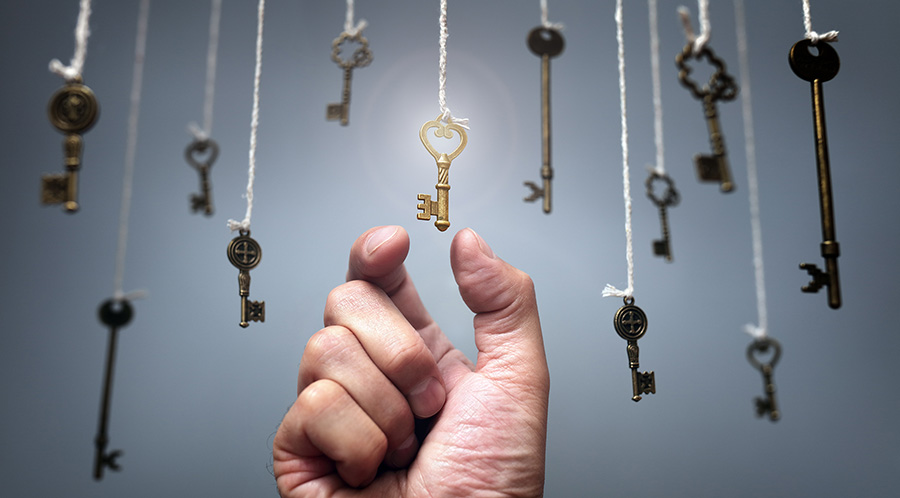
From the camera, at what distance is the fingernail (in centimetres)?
90

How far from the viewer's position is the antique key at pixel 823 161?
0.86 metres

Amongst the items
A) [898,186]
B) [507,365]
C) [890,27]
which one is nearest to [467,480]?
[507,365]

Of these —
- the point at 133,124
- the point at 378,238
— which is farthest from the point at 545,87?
the point at 133,124

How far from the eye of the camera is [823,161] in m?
0.87

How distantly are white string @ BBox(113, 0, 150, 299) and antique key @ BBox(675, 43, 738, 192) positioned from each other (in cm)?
156

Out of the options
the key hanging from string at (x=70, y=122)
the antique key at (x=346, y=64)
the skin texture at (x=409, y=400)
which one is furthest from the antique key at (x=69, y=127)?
the antique key at (x=346, y=64)

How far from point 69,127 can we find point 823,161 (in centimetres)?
107

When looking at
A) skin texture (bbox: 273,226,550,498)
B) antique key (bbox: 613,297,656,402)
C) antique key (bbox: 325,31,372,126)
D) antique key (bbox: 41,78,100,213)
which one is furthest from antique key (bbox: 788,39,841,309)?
antique key (bbox: 41,78,100,213)

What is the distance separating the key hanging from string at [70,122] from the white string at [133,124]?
101 centimetres

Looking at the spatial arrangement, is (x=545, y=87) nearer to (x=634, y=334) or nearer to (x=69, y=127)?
(x=634, y=334)

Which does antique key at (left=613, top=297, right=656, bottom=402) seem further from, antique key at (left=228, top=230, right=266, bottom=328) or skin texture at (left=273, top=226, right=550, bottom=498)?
antique key at (left=228, top=230, right=266, bottom=328)

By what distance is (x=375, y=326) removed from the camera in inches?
34.6

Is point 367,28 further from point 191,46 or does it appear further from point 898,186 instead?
point 898,186

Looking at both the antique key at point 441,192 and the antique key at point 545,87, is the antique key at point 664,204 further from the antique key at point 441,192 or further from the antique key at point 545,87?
the antique key at point 441,192
